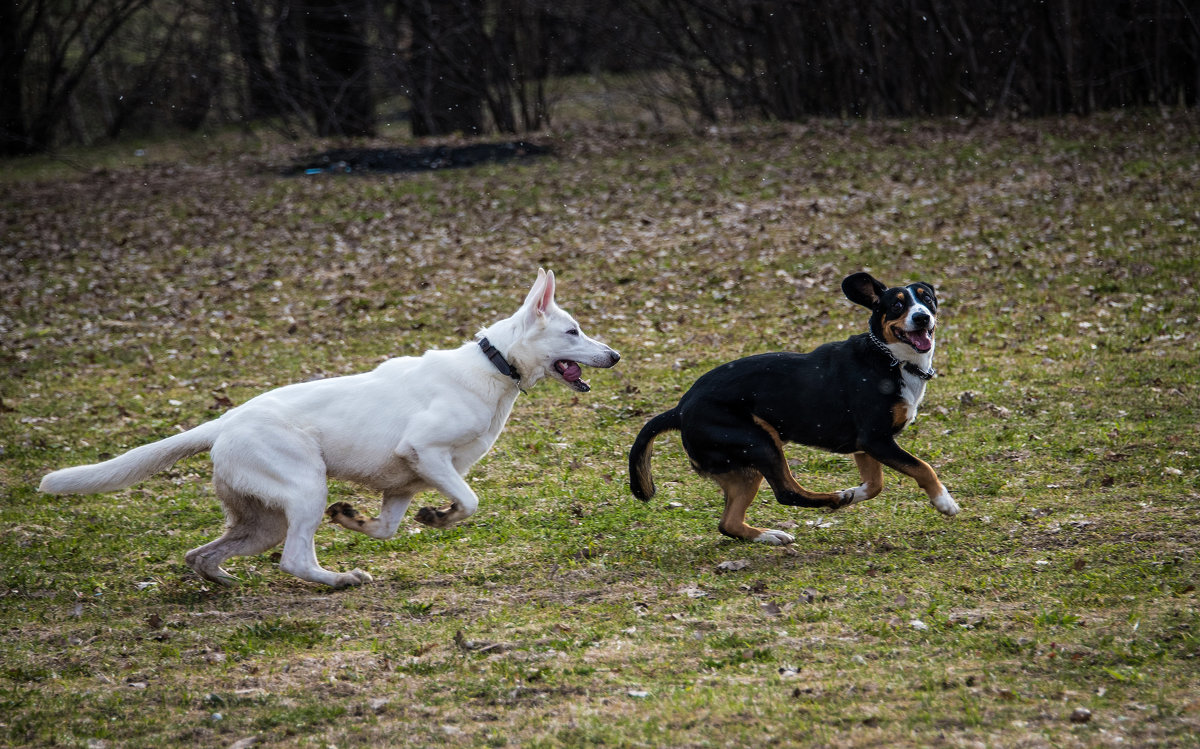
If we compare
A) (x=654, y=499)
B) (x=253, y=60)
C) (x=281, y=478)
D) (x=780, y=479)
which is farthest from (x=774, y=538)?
(x=253, y=60)

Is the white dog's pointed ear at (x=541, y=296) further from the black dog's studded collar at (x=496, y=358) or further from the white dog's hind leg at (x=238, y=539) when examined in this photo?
the white dog's hind leg at (x=238, y=539)

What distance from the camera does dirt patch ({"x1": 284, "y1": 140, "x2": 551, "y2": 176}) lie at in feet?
78.6

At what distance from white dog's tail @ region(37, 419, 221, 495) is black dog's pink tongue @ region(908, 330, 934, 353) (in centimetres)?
409

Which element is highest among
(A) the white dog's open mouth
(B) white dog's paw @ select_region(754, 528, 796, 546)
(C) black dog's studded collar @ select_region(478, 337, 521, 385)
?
(C) black dog's studded collar @ select_region(478, 337, 521, 385)

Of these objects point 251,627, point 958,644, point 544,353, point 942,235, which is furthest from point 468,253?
point 958,644

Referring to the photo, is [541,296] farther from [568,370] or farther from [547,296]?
[568,370]

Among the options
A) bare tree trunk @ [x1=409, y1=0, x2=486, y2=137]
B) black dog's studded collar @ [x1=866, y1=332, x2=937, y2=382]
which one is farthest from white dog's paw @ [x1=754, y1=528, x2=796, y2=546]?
bare tree trunk @ [x1=409, y1=0, x2=486, y2=137]

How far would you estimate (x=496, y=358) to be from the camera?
22.8 ft

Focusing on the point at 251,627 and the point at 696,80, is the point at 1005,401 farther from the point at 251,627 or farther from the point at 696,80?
the point at 696,80

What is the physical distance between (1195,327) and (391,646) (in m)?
9.68

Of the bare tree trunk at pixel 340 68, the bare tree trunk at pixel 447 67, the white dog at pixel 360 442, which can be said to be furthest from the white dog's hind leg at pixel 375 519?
the bare tree trunk at pixel 340 68

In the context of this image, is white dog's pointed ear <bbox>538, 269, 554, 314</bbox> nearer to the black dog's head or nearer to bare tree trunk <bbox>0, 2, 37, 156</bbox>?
the black dog's head

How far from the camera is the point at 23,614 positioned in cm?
645

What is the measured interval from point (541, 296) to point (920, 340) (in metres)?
2.31
